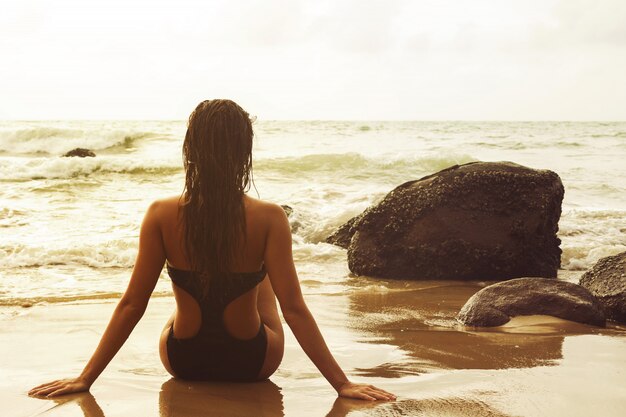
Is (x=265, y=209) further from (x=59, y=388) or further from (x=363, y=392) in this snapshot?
(x=59, y=388)

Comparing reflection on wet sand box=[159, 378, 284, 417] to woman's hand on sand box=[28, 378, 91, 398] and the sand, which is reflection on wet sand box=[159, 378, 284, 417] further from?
woman's hand on sand box=[28, 378, 91, 398]

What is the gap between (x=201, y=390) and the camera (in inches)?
140

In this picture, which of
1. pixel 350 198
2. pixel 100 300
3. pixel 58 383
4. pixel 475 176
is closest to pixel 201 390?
pixel 58 383

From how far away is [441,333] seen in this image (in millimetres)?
5246

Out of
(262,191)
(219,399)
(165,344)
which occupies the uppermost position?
(165,344)

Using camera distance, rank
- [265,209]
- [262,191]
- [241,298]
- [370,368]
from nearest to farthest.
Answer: [265,209]
[241,298]
[370,368]
[262,191]

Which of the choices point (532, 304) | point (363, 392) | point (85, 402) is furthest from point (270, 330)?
point (532, 304)

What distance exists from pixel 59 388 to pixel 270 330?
105cm

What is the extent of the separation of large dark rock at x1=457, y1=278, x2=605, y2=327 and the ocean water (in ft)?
5.93

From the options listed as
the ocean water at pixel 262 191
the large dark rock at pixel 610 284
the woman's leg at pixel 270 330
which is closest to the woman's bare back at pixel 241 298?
the woman's leg at pixel 270 330

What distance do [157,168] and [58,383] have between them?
18.3 meters

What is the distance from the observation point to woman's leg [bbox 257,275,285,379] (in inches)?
145

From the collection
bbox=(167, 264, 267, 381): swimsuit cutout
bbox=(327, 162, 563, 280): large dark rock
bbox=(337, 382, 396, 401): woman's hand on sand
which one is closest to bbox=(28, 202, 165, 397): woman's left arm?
bbox=(167, 264, 267, 381): swimsuit cutout

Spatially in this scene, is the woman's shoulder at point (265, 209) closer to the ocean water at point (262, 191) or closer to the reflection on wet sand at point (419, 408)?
the ocean water at point (262, 191)
